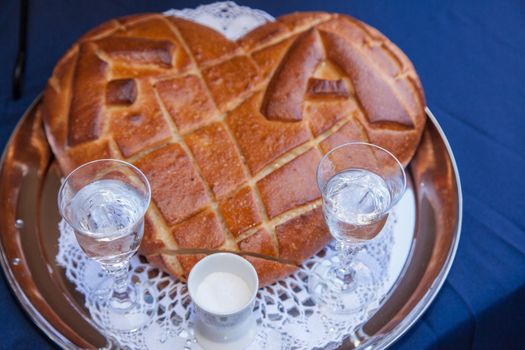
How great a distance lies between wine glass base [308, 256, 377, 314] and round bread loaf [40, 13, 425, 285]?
46 millimetres

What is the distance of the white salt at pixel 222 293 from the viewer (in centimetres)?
90

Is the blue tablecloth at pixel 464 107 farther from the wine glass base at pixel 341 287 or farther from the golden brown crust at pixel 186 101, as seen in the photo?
the golden brown crust at pixel 186 101

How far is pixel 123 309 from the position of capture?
38.9 inches

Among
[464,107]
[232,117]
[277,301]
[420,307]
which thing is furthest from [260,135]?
[464,107]

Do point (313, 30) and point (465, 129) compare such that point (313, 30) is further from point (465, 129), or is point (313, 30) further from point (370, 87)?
Answer: point (465, 129)

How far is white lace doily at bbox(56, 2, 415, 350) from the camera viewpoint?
0.96m

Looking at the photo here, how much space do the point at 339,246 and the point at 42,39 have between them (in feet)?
2.92

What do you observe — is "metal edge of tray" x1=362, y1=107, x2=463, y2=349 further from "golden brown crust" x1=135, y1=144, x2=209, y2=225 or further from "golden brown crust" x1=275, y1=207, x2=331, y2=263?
"golden brown crust" x1=135, y1=144, x2=209, y2=225

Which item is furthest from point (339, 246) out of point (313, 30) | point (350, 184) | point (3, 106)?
point (3, 106)

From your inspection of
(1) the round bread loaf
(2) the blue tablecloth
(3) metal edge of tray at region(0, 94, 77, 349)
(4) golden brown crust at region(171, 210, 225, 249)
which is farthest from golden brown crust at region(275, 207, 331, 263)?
(3) metal edge of tray at region(0, 94, 77, 349)

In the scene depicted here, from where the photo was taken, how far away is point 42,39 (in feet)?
4.64

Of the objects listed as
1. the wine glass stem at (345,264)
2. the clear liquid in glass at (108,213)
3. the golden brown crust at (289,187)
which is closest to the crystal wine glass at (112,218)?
Answer: the clear liquid in glass at (108,213)

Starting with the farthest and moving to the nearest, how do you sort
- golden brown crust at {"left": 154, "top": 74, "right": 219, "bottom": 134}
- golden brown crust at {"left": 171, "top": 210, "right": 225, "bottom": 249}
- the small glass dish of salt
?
golden brown crust at {"left": 154, "top": 74, "right": 219, "bottom": 134}
golden brown crust at {"left": 171, "top": 210, "right": 225, "bottom": 249}
the small glass dish of salt

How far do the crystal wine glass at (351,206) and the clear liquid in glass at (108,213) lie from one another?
11.9 inches
